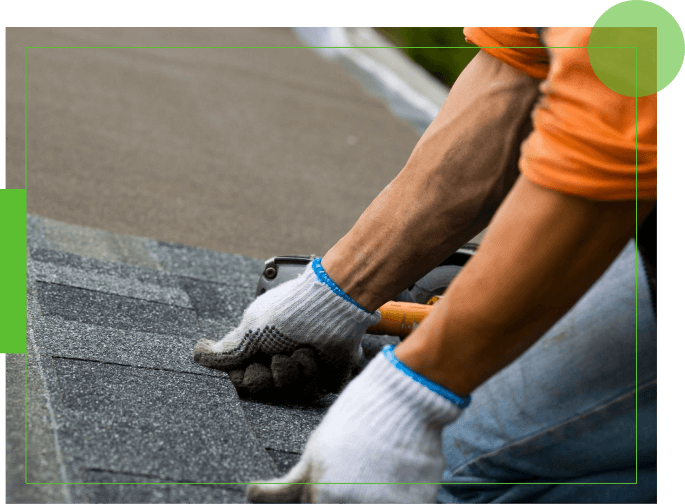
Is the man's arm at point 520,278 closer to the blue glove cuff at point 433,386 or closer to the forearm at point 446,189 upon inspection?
the blue glove cuff at point 433,386

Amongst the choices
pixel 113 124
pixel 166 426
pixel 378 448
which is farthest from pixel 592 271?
pixel 113 124

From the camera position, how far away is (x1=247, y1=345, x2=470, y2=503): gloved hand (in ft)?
3.54

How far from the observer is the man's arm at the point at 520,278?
97cm

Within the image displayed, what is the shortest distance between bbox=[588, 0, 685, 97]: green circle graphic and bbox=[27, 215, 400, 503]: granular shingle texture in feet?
2.64

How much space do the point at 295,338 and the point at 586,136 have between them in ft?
2.63

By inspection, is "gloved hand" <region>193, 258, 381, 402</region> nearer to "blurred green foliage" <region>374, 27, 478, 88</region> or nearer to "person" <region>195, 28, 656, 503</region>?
"person" <region>195, 28, 656, 503</region>

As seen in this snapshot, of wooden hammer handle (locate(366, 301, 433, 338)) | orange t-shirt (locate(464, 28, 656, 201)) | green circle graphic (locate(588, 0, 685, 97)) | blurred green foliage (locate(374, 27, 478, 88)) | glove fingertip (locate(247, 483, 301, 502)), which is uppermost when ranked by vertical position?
green circle graphic (locate(588, 0, 685, 97))

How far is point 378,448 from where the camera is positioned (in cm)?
108

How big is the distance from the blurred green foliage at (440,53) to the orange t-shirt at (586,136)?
5.79 metres

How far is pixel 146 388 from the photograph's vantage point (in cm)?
141

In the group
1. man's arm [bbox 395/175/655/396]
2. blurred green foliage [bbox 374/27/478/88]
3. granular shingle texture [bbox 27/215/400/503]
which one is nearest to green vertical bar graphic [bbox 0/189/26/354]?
granular shingle texture [bbox 27/215/400/503]

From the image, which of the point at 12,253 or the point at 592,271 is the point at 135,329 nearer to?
the point at 12,253

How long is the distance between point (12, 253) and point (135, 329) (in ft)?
1.05

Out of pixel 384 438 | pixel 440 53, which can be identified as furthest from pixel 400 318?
pixel 440 53
